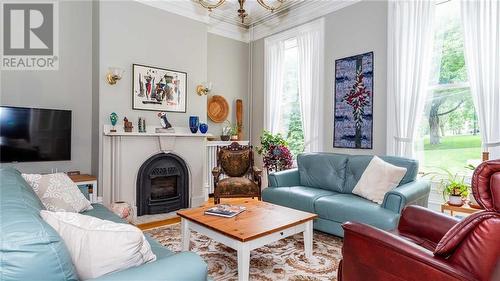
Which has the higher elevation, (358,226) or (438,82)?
(438,82)

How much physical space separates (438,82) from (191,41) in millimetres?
3592

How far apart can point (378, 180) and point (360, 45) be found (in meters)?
2.00

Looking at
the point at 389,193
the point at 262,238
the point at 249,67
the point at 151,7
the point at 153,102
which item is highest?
the point at 151,7

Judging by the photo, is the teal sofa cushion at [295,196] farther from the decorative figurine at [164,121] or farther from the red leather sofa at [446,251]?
the decorative figurine at [164,121]

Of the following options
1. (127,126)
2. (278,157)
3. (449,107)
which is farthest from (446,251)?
(127,126)

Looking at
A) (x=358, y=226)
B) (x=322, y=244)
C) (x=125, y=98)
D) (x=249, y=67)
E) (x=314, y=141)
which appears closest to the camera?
(x=358, y=226)

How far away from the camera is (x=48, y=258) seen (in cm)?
91

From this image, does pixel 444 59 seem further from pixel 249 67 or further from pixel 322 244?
pixel 249 67

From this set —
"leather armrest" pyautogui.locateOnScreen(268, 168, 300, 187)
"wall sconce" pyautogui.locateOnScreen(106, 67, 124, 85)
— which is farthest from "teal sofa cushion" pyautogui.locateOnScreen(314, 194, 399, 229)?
"wall sconce" pyautogui.locateOnScreen(106, 67, 124, 85)

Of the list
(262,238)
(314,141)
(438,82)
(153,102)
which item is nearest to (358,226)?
(262,238)

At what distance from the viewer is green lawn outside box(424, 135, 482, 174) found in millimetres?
3049

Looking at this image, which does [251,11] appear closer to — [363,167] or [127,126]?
[127,126]

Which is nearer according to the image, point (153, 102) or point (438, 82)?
point (438, 82)

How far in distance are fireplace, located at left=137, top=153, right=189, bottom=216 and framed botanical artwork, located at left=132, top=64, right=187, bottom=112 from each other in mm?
775
